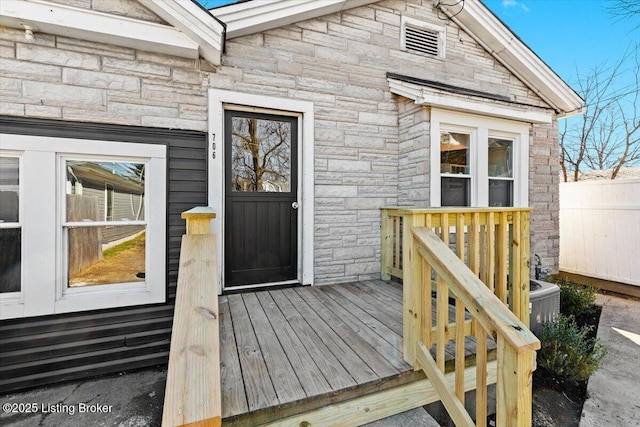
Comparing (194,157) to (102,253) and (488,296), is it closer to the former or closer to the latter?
(102,253)

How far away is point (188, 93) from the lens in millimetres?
2826

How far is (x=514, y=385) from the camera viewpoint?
1.19 metres

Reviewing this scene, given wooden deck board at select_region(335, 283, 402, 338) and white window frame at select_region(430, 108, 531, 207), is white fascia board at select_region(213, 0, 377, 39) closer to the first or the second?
white window frame at select_region(430, 108, 531, 207)

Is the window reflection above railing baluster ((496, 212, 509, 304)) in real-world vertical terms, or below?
above

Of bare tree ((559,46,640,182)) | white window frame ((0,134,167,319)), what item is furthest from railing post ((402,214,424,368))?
bare tree ((559,46,640,182))

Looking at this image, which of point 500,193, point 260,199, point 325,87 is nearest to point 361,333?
point 260,199

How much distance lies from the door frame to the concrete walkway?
2.61m

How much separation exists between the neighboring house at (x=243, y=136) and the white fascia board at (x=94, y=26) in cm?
1

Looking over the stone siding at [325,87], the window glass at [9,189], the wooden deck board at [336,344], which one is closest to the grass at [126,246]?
the window glass at [9,189]

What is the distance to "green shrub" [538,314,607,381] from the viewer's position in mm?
2576

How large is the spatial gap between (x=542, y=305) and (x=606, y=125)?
8411mm

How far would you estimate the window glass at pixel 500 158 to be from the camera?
4.00 m

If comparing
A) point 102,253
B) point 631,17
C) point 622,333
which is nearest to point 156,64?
point 102,253

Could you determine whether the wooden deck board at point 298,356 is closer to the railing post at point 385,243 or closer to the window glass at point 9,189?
the railing post at point 385,243
